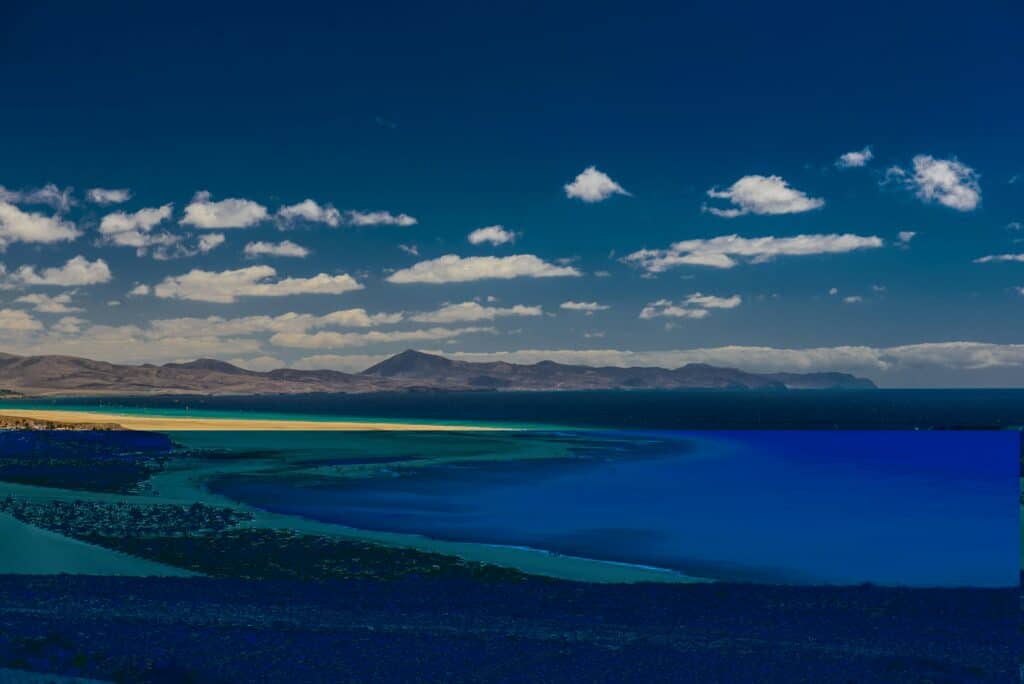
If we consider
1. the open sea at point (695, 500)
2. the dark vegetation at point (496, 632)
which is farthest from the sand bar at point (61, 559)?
the open sea at point (695, 500)

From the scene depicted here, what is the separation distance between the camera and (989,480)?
62.2 metres

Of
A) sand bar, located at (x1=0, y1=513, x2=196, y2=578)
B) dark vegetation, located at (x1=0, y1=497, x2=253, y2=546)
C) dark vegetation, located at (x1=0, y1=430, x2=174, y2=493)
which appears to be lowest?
sand bar, located at (x1=0, y1=513, x2=196, y2=578)

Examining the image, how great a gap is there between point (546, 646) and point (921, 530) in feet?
99.8

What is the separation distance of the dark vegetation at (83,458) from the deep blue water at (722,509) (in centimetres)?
748

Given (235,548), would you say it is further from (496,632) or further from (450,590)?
(496,632)

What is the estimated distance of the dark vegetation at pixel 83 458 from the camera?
5075cm

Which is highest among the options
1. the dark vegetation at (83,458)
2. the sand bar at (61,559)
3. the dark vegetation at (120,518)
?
the dark vegetation at (83,458)

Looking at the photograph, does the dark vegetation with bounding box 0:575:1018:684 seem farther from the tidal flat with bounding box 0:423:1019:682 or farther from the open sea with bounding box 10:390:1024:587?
the open sea with bounding box 10:390:1024:587

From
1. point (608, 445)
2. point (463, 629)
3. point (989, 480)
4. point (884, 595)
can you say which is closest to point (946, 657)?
point (884, 595)

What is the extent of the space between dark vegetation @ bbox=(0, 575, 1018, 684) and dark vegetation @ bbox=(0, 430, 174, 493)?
2685cm

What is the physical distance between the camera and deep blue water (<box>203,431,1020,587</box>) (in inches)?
1359

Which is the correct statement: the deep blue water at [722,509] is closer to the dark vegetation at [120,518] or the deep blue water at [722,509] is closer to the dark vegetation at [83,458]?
the dark vegetation at [120,518]

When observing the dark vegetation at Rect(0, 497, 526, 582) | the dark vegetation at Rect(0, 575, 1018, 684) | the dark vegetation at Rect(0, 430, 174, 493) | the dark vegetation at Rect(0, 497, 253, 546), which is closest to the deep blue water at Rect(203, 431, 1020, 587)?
the dark vegetation at Rect(0, 497, 253, 546)

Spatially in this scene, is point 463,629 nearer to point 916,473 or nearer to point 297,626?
point 297,626
